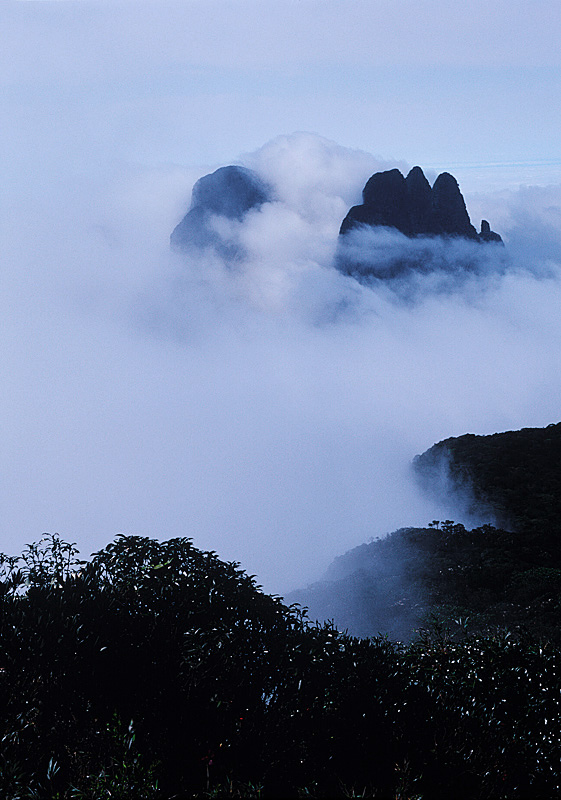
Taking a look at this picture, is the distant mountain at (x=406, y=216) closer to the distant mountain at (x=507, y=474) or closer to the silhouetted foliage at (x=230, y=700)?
the distant mountain at (x=507, y=474)

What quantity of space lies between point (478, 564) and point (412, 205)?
16672cm

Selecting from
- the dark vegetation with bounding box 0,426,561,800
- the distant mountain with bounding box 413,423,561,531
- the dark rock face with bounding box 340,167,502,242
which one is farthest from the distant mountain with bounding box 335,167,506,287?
the dark vegetation with bounding box 0,426,561,800

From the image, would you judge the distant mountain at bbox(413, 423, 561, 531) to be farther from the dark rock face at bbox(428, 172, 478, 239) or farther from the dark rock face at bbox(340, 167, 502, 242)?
the dark rock face at bbox(428, 172, 478, 239)

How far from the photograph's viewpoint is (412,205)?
575 feet

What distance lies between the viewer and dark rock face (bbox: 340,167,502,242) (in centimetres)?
17275

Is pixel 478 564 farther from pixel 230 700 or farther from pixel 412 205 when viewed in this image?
pixel 412 205

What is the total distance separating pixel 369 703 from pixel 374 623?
1378 cm

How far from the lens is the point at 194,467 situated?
17212cm

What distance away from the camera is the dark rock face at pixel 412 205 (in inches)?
6801

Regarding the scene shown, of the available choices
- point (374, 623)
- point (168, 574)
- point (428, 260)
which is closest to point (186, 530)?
point (374, 623)

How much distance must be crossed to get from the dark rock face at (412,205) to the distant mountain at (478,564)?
143950 millimetres

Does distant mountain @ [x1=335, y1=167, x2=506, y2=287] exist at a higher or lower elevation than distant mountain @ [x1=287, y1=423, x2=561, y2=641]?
higher

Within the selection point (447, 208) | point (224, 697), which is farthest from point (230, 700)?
point (447, 208)

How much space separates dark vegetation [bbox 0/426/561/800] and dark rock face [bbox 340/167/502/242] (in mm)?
173224
